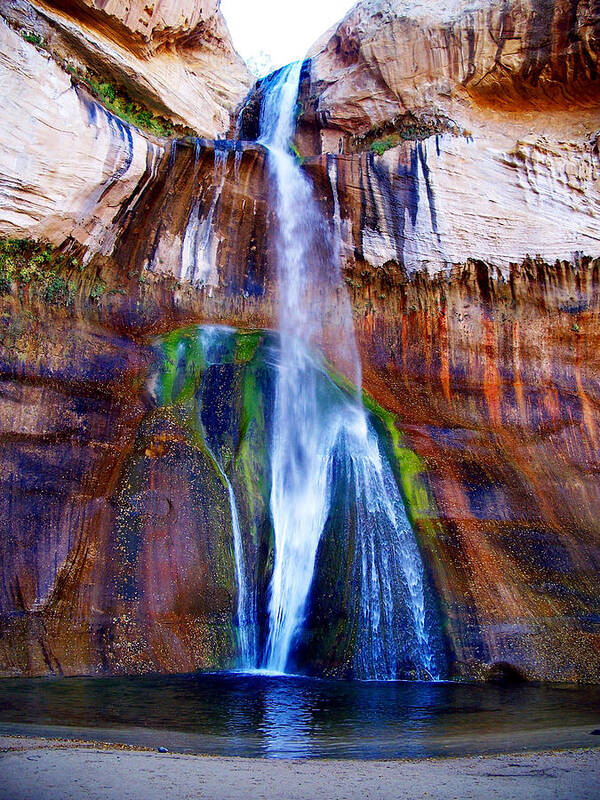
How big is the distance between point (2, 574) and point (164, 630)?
7.82 feet

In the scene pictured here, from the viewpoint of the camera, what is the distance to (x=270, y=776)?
404 cm

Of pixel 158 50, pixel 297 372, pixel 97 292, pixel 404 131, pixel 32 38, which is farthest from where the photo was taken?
pixel 158 50

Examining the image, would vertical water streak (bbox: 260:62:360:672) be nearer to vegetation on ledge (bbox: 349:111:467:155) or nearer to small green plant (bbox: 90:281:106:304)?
vegetation on ledge (bbox: 349:111:467:155)

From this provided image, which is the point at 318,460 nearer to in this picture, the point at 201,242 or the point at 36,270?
the point at 201,242

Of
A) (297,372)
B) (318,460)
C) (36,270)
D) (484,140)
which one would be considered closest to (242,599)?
(318,460)

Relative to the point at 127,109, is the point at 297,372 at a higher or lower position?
lower

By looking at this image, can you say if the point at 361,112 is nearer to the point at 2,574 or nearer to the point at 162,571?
the point at 162,571

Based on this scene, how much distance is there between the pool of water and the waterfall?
0.84 meters

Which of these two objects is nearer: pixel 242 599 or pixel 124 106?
pixel 242 599

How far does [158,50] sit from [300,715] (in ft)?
48.0

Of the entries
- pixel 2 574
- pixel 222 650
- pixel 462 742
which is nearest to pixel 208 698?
pixel 222 650

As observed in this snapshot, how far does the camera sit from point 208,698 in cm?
738

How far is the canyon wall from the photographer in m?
9.70

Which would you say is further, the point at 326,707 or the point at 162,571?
the point at 162,571
